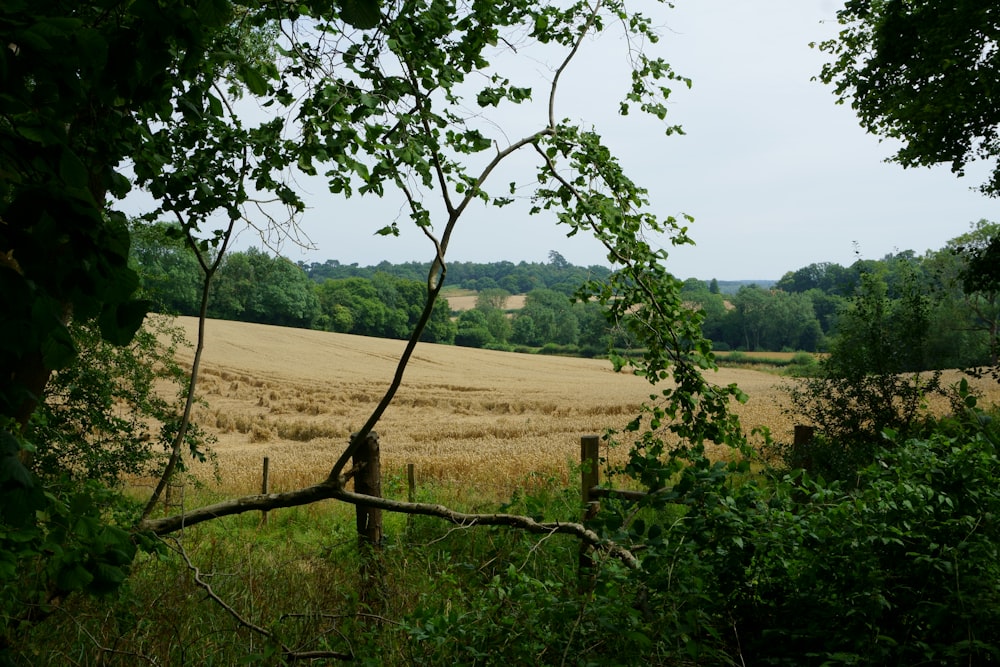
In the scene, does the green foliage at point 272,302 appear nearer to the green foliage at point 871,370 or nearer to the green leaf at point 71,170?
the green foliage at point 871,370

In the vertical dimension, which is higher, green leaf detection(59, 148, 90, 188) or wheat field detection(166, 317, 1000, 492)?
green leaf detection(59, 148, 90, 188)

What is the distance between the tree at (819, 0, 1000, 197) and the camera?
33.5 feet

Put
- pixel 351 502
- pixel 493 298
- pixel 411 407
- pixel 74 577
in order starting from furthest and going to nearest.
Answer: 1. pixel 493 298
2. pixel 411 407
3. pixel 351 502
4. pixel 74 577

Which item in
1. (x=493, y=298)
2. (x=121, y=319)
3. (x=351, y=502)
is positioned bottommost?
(x=351, y=502)

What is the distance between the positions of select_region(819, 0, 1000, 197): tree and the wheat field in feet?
18.5

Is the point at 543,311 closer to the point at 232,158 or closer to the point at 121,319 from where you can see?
the point at 232,158

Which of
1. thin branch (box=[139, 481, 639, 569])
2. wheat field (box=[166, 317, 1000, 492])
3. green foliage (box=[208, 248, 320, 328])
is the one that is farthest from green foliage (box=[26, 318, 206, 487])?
green foliage (box=[208, 248, 320, 328])

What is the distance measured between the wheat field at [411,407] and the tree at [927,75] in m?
5.65


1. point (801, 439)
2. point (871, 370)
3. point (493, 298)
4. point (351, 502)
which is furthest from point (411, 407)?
point (493, 298)

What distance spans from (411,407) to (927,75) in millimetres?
21821

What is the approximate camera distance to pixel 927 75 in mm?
11461

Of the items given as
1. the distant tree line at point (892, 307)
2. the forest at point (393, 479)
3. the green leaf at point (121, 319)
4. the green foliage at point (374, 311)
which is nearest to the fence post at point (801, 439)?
the distant tree line at point (892, 307)

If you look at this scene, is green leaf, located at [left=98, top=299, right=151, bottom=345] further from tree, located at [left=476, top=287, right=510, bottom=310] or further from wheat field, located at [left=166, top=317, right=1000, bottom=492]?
tree, located at [left=476, top=287, right=510, bottom=310]

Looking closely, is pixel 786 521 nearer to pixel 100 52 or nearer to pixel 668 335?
pixel 668 335
